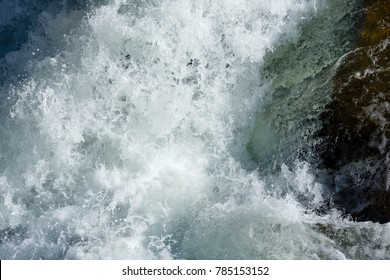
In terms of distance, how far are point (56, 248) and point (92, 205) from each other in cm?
70

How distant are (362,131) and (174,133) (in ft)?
8.22

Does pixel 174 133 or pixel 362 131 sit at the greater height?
pixel 174 133

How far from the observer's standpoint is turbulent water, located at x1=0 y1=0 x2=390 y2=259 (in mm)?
6078

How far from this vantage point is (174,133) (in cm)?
689

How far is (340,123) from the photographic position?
6.38 metres

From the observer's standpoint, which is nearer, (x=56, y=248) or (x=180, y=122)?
(x=56, y=248)

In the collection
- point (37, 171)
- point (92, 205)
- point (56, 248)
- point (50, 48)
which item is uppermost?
point (50, 48)

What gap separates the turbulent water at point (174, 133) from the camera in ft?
19.9

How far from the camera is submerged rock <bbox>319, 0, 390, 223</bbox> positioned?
6047mm

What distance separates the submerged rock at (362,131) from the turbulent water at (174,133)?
184mm

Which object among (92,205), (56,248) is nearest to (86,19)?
(92,205)

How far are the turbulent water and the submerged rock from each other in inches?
7.3

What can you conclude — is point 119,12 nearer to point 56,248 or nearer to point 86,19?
point 86,19

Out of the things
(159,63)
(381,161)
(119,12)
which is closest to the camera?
(381,161)
